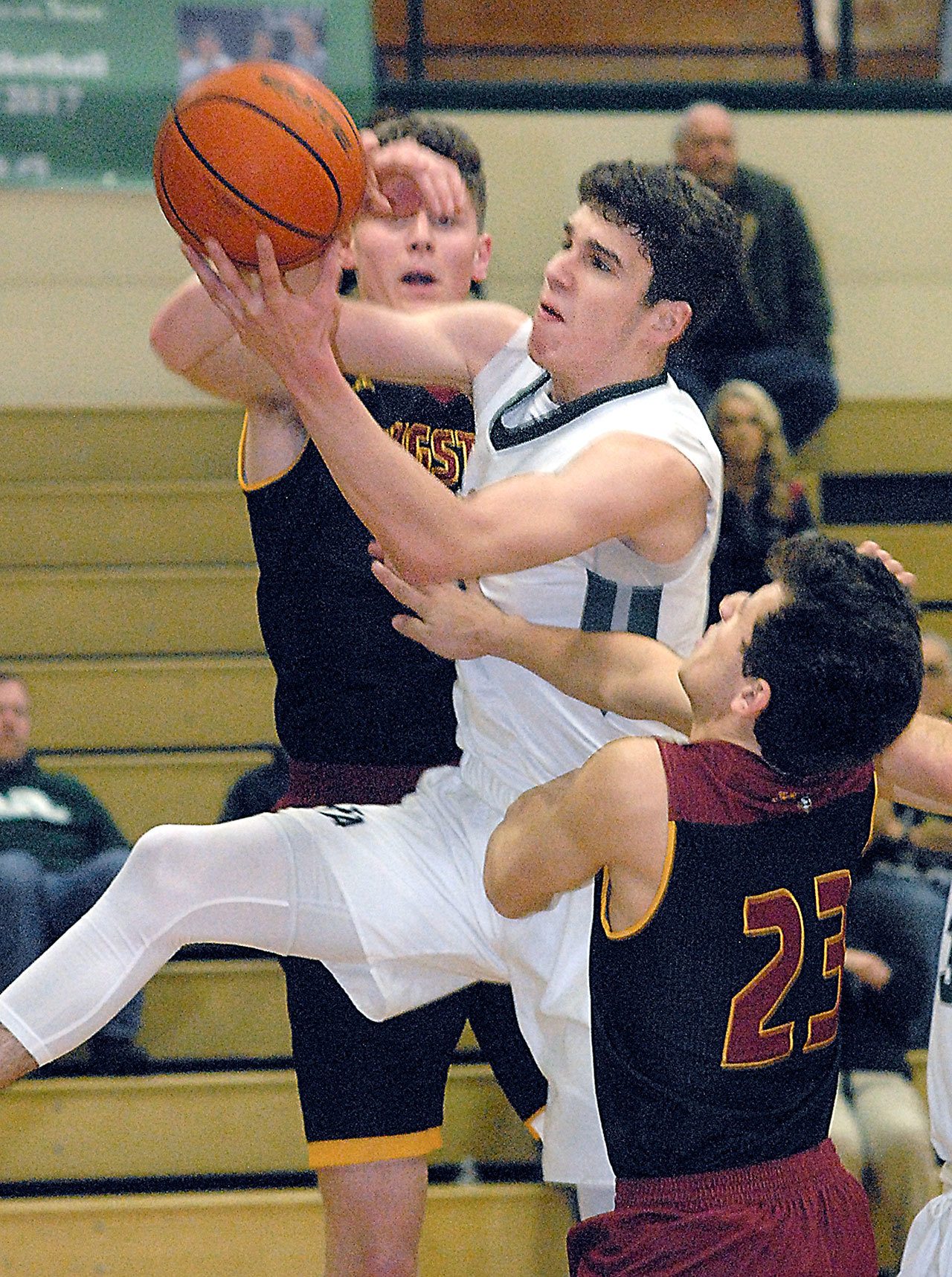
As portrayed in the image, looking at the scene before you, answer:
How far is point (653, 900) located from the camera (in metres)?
2.29

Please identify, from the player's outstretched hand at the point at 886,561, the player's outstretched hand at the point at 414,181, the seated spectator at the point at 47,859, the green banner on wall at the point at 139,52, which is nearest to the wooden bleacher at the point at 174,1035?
the seated spectator at the point at 47,859

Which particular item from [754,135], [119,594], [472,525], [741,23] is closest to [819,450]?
[754,135]

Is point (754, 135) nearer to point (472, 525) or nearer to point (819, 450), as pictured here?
point (819, 450)

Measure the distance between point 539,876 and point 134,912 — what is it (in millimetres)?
640

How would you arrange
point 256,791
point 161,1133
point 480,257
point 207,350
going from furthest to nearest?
point 256,791 < point 161,1133 < point 480,257 < point 207,350

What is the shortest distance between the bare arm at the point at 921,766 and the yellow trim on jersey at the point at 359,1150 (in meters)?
1.07

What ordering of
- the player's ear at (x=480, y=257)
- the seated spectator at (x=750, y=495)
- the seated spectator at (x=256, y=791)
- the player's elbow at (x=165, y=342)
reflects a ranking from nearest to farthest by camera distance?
1. the player's elbow at (x=165, y=342)
2. the player's ear at (x=480, y=257)
3. the seated spectator at (x=256, y=791)
4. the seated spectator at (x=750, y=495)

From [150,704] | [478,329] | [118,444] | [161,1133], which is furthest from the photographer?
[118,444]

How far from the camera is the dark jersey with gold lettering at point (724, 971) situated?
7.53 ft

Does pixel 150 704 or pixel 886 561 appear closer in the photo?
pixel 886 561

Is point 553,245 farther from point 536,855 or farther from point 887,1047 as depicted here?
point 536,855

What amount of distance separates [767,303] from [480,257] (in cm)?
371

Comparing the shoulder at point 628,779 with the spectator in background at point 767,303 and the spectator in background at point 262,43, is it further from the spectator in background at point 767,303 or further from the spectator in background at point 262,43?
the spectator in background at point 262,43

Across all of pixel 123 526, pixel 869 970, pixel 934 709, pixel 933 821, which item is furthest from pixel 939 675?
pixel 123 526
